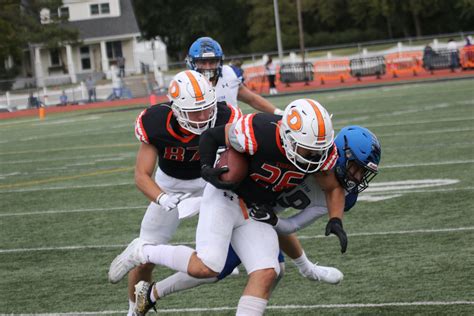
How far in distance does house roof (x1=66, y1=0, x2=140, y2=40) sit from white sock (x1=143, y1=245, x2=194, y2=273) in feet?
183

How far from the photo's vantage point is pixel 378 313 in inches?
216

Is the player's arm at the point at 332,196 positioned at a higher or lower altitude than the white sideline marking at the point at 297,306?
higher

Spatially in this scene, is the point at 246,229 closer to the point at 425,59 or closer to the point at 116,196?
the point at 116,196

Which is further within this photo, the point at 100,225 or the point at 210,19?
the point at 210,19

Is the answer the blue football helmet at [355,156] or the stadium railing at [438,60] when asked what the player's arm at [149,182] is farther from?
the stadium railing at [438,60]

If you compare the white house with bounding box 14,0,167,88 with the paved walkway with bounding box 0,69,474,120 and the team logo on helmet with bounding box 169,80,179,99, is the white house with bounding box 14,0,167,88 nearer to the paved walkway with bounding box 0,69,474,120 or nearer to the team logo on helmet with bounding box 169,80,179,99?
the paved walkway with bounding box 0,69,474,120

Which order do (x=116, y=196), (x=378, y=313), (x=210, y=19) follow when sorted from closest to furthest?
(x=378, y=313)
(x=116, y=196)
(x=210, y=19)

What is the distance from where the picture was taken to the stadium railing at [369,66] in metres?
34.1

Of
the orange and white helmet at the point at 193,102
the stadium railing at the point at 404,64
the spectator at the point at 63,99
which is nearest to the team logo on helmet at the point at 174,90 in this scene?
the orange and white helmet at the point at 193,102

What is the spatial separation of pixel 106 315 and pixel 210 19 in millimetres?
61806

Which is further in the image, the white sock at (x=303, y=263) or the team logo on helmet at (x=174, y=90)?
the white sock at (x=303, y=263)

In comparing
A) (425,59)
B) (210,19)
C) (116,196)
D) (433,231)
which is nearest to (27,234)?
(116,196)

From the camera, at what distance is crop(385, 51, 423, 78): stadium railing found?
3392 cm

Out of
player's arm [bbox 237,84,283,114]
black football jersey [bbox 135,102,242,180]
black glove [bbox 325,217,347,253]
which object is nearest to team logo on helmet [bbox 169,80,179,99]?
black football jersey [bbox 135,102,242,180]
